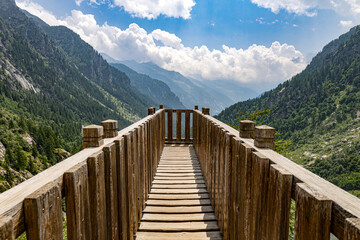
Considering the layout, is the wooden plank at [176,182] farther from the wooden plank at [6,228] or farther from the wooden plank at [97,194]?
the wooden plank at [6,228]

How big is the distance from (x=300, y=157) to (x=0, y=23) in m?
184

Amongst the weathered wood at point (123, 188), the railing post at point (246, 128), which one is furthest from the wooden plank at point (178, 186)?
the railing post at point (246, 128)

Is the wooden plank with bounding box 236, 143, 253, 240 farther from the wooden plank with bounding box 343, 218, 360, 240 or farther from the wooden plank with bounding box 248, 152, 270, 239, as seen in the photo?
the wooden plank with bounding box 343, 218, 360, 240

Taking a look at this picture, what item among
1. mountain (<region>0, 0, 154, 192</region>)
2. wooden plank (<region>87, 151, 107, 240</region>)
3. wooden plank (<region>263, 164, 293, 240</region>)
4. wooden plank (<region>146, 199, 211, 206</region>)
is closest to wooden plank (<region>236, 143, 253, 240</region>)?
wooden plank (<region>263, 164, 293, 240</region>)

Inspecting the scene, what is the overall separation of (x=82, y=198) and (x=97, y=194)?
211mm

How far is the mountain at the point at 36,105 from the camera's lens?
74.1 meters

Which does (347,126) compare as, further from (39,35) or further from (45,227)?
(39,35)

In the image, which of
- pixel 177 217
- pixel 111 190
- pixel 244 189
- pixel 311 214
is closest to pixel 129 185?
pixel 111 190

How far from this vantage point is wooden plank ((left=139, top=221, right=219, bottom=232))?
3.33 m

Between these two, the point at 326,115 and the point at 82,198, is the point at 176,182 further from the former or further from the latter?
the point at 326,115

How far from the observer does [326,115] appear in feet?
334

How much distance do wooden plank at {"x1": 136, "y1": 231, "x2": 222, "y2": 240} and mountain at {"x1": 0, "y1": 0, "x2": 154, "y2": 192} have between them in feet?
208

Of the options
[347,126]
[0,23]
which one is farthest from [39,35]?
[347,126]

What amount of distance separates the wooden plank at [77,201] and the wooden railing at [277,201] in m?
1.33
